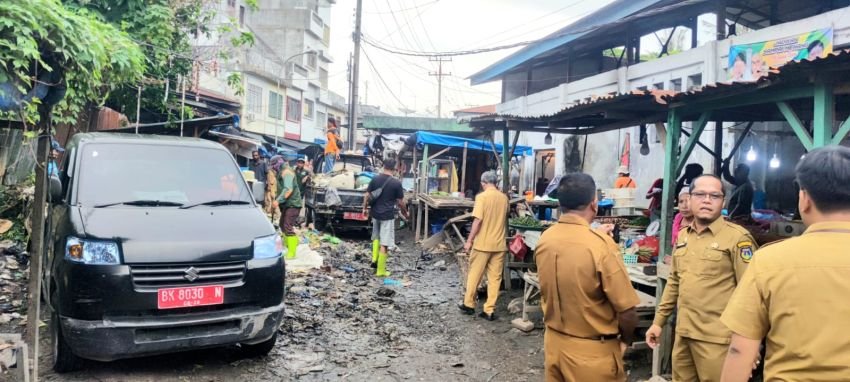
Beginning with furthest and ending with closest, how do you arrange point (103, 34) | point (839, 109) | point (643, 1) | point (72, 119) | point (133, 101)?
point (643, 1), point (133, 101), point (72, 119), point (839, 109), point (103, 34)

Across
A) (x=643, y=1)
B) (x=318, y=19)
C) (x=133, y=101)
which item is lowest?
(x=133, y=101)

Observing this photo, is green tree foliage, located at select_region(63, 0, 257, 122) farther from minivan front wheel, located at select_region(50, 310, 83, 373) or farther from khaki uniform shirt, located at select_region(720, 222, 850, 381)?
khaki uniform shirt, located at select_region(720, 222, 850, 381)

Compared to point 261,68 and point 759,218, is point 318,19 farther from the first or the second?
point 759,218

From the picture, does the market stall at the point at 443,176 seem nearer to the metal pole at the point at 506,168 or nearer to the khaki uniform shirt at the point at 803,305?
the metal pole at the point at 506,168

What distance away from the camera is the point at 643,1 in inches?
488

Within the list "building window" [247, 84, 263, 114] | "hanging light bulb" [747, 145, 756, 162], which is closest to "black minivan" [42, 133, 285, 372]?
"hanging light bulb" [747, 145, 756, 162]

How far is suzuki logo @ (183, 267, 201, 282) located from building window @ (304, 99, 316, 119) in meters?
32.5

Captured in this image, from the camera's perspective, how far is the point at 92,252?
3.86m

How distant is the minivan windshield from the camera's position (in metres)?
4.47

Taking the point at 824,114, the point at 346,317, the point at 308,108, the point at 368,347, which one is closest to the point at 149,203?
the point at 368,347

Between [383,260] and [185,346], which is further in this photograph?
[383,260]

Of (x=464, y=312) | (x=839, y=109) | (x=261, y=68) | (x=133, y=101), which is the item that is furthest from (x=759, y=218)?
(x=261, y=68)

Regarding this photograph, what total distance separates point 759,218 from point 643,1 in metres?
7.45

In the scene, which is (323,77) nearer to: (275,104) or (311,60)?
(311,60)
